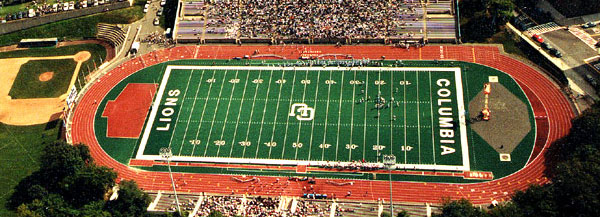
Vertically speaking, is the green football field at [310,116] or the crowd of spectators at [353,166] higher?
the green football field at [310,116]

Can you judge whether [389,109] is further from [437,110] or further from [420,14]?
[420,14]

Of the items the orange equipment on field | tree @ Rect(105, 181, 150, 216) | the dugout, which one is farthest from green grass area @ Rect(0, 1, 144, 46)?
the orange equipment on field

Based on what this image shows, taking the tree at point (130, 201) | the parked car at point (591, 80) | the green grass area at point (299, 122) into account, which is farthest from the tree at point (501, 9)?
the tree at point (130, 201)

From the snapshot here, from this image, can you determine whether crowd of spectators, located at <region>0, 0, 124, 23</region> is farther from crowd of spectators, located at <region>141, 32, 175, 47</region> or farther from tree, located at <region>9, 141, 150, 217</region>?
tree, located at <region>9, 141, 150, 217</region>

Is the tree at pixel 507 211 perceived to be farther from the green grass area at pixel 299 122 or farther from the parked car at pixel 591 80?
the parked car at pixel 591 80

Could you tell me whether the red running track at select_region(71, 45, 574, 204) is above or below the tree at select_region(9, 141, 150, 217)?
above
